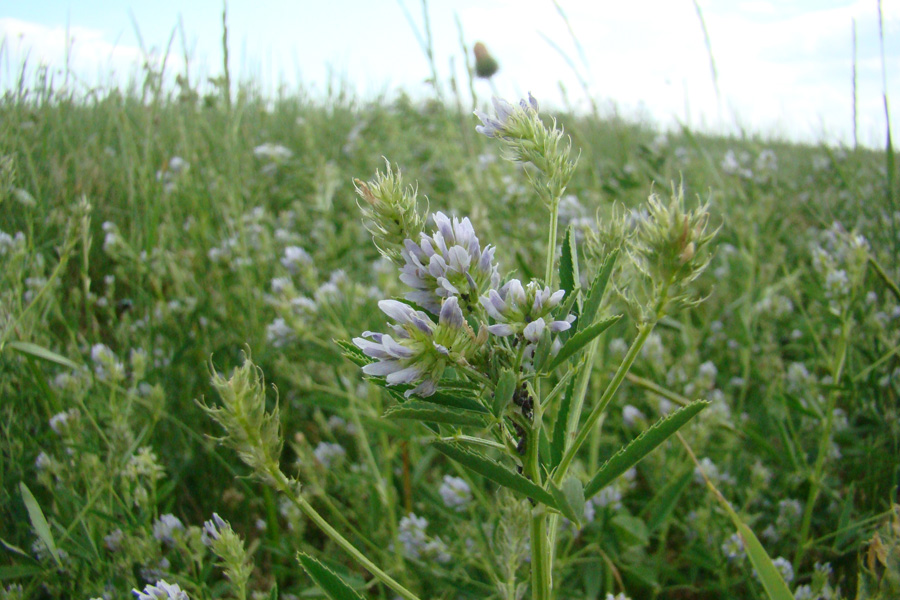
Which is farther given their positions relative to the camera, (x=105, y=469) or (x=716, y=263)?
(x=716, y=263)

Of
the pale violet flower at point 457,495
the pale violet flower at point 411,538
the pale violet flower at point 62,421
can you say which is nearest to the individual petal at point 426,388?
the pale violet flower at point 411,538

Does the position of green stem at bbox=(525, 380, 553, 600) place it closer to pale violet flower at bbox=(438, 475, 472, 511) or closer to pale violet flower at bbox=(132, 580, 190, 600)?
pale violet flower at bbox=(132, 580, 190, 600)

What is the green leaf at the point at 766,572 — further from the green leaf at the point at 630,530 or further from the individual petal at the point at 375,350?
the green leaf at the point at 630,530

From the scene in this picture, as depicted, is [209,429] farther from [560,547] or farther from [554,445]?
[554,445]

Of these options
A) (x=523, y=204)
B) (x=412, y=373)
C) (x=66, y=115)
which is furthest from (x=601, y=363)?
(x=66, y=115)

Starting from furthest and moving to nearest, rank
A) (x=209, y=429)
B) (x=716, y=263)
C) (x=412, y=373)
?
1. (x=716, y=263)
2. (x=209, y=429)
3. (x=412, y=373)
